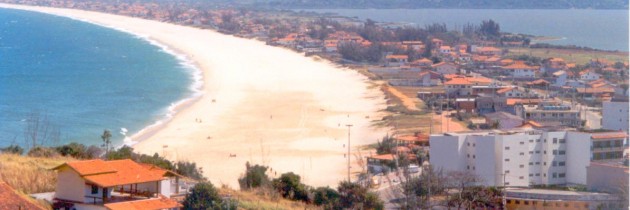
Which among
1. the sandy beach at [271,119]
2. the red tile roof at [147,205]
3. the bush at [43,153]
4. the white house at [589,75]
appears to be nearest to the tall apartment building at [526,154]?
the sandy beach at [271,119]

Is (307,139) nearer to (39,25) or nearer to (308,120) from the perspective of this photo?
(308,120)

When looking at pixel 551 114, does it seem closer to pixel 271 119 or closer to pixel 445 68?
pixel 271 119

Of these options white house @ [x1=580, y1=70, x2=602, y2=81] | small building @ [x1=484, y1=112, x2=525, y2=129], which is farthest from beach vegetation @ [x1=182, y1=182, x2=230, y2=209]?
white house @ [x1=580, y1=70, x2=602, y2=81]

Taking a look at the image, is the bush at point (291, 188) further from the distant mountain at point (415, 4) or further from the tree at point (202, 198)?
the distant mountain at point (415, 4)

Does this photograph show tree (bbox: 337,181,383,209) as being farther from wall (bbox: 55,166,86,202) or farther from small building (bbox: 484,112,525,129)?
small building (bbox: 484,112,525,129)

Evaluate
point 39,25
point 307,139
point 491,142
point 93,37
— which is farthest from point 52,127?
point 39,25
